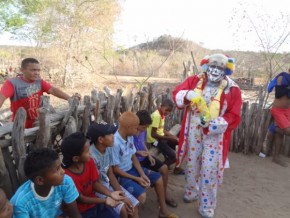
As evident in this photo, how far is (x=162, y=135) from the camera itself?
169 inches

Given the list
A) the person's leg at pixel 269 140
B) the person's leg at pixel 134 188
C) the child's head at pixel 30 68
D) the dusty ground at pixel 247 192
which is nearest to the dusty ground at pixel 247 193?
the dusty ground at pixel 247 192

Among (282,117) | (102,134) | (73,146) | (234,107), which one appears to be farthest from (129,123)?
(282,117)

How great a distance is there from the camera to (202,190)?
11.4 ft

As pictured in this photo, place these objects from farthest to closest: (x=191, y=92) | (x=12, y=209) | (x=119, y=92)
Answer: (x=119, y=92), (x=191, y=92), (x=12, y=209)

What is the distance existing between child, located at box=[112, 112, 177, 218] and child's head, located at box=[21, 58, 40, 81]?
4.00 feet

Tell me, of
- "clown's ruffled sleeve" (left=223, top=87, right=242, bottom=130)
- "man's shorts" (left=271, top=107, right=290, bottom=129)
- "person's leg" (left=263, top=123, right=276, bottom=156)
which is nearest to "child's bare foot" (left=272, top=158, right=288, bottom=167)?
→ "person's leg" (left=263, top=123, right=276, bottom=156)

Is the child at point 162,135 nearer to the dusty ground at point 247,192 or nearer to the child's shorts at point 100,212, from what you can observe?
the dusty ground at point 247,192

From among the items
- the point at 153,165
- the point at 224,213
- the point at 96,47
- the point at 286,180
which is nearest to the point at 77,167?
the point at 153,165

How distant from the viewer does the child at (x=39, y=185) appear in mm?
2012

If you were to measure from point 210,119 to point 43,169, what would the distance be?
1.96 m

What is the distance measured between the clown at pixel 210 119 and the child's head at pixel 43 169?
1.83 m

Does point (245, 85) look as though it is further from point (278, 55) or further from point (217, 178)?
point (217, 178)

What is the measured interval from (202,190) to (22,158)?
81.3 inches

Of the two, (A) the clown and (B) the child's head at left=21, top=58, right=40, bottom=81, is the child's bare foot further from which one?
(B) the child's head at left=21, top=58, right=40, bottom=81
